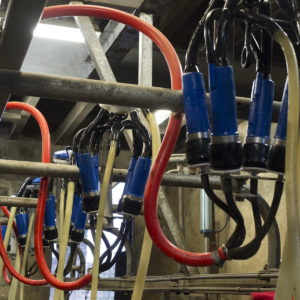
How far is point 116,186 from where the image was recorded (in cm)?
586

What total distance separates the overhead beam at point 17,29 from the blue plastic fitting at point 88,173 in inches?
22.1

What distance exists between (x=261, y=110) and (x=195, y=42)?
0.49 feet

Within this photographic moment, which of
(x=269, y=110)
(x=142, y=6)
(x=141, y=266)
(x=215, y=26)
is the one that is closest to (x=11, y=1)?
(x=215, y=26)

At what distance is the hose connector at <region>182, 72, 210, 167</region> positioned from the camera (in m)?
0.86

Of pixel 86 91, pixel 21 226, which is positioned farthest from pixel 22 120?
pixel 86 91

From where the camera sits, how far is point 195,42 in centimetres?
88

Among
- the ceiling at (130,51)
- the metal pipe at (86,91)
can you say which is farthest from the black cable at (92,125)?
the ceiling at (130,51)

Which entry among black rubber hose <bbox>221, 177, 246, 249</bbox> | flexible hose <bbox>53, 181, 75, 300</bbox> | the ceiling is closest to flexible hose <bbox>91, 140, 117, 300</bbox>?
black rubber hose <bbox>221, 177, 246, 249</bbox>

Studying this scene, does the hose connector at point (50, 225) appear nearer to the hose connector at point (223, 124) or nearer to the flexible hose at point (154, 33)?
the flexible hose at point (154, 33)

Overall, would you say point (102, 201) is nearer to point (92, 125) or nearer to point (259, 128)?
point (92, 125)

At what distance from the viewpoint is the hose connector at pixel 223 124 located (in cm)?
81

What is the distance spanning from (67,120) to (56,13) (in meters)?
3.71

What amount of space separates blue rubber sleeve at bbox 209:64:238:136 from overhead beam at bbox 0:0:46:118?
27 cm

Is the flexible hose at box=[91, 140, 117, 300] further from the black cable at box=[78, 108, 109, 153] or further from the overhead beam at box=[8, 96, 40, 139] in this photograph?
the overhead beam at box=[8, 96, 40, 139]
